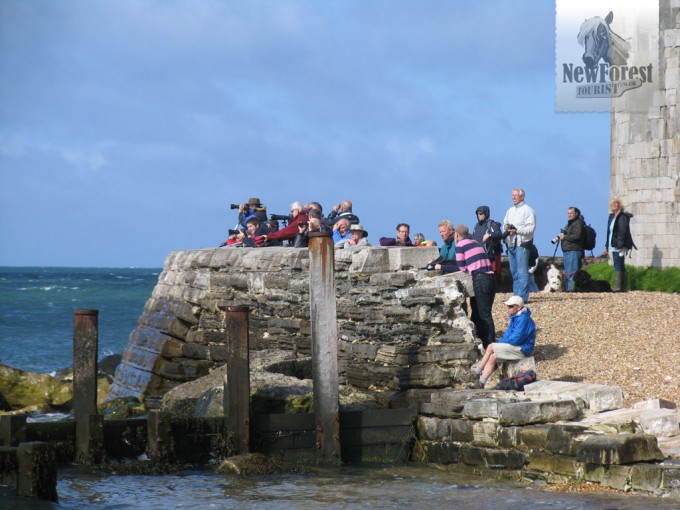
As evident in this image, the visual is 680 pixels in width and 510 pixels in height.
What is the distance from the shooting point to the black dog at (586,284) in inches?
735

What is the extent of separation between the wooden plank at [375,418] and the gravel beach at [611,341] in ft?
5.89

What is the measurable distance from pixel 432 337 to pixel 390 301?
647mm

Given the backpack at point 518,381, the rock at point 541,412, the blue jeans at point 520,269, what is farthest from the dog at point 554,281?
the rock at point 541,412

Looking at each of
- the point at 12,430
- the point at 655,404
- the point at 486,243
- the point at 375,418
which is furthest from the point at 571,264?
the point at 12,430

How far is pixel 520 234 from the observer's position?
16000 millimetres

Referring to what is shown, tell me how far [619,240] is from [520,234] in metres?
3.53

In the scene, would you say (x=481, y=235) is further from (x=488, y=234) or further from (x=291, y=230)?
(x=291, y=230)

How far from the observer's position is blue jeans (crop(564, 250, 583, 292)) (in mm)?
18516

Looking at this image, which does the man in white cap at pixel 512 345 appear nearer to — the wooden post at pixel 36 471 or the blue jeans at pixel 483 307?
the blue jeans at pixel 483 307

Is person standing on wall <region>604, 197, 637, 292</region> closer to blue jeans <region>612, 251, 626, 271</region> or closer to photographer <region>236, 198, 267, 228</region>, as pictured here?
blue jeans <region>612, 251, 626, 271</region>

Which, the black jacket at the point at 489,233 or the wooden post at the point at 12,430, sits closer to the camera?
the wooden post at the point at 12,430

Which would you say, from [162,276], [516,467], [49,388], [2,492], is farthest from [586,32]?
[2,492]

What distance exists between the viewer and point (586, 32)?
24.9m

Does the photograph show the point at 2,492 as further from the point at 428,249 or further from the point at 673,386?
the point at 673,386
